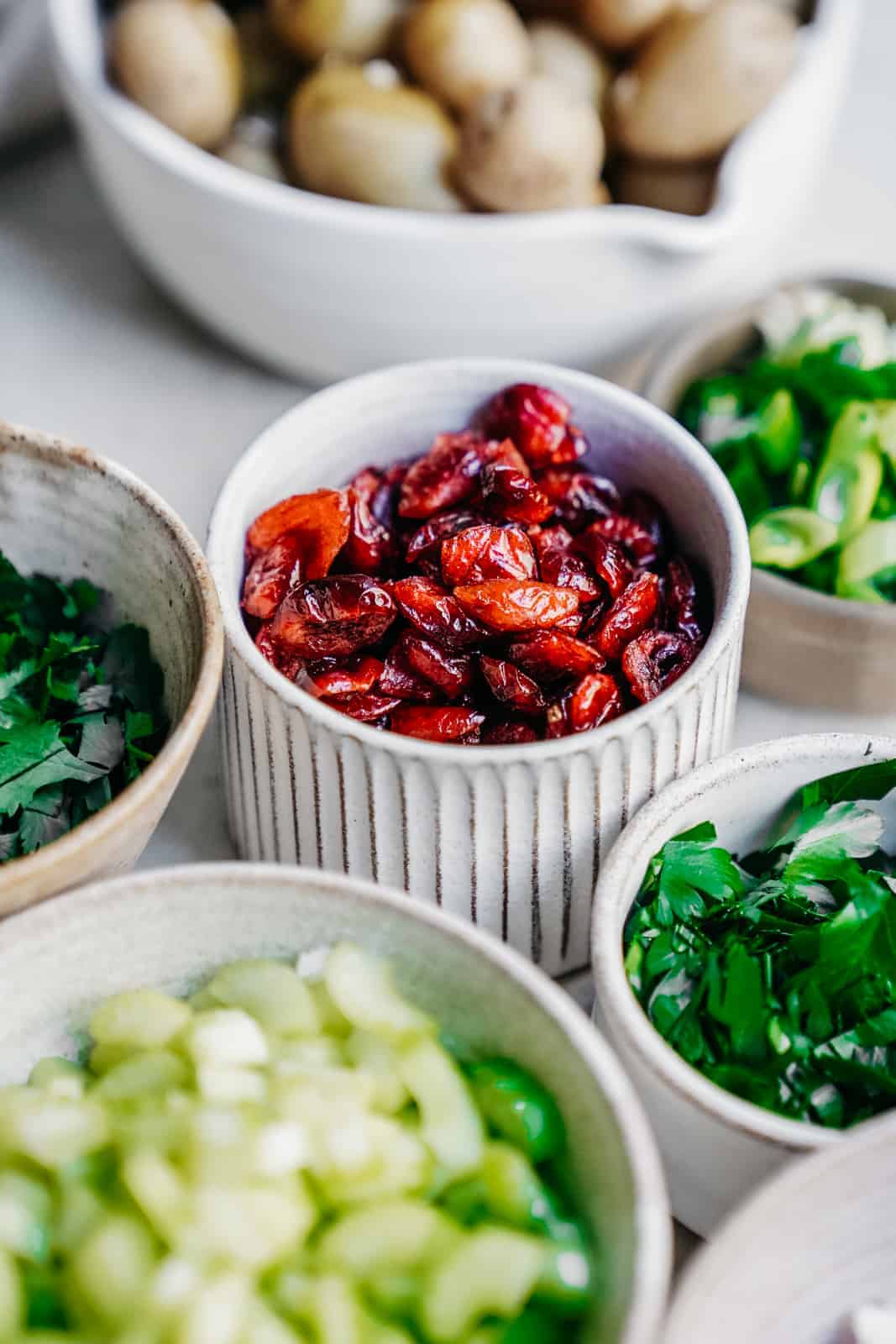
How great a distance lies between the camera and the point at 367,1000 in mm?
663

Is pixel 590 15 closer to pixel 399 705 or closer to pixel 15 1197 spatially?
pixel 399 705

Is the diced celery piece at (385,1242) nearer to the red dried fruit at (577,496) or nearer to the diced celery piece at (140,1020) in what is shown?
the diced celery piece at (140,1020)

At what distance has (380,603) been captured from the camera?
814 millimetres

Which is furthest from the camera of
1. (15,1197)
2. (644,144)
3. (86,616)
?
(644,144)

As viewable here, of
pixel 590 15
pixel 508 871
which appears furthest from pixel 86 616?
pixel 590 15

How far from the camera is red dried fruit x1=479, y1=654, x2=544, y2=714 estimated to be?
0.79 metres

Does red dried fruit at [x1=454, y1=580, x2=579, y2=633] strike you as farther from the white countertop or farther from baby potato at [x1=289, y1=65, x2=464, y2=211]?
baby potato at [x1=289, y1=65, x2=464, y2=211]

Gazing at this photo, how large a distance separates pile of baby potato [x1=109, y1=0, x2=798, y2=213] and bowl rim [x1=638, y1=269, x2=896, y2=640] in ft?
0.30

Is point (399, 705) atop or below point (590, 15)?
below

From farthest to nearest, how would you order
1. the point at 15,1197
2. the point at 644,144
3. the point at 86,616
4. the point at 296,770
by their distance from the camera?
1. the point at 644,144
2. the point at 86,616
3. the point at 296,770
4. the point at 15,1197

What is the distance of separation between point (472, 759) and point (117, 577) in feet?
0.93

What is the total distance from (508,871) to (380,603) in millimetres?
165

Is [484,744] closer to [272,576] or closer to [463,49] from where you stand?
[272,576]

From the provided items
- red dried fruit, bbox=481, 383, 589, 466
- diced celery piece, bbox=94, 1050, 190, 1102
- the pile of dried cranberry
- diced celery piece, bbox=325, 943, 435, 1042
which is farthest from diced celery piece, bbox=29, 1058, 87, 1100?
red dried fruit, bbox=481, 383, 589, 466
